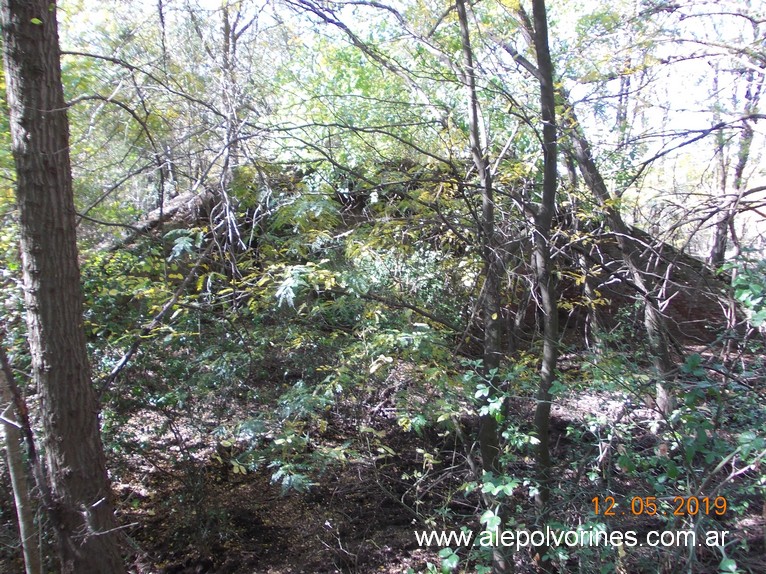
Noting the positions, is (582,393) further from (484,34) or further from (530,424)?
(484,34)

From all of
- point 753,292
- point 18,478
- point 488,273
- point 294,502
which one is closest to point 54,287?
point 18,478

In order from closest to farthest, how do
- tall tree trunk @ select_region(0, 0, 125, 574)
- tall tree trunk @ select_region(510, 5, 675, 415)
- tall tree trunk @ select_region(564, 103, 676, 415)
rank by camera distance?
tall tree trunk @ select_region(0, 0, 125, 574), tall tree trunk @ select_region(510, 5, 675, 415), tall tree trunk @ select_region(564, 103, 676, 415)

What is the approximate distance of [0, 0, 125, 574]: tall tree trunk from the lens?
2.88 m

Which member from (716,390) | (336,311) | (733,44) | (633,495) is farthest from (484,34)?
(633,495)

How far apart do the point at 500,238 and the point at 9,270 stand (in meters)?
3.70

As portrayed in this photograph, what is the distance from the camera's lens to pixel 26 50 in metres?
2.87

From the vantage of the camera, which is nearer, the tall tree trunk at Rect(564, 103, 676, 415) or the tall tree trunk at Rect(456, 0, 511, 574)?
the tall tree trunk at Rect(456, 0, 511, 574)

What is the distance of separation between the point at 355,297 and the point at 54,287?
6.65 ft

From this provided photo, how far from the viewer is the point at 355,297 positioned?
3988 mm

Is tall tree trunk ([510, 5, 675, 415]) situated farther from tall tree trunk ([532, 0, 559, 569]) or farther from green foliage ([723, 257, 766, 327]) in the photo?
green foliage ([723, 257, 766, 327])
